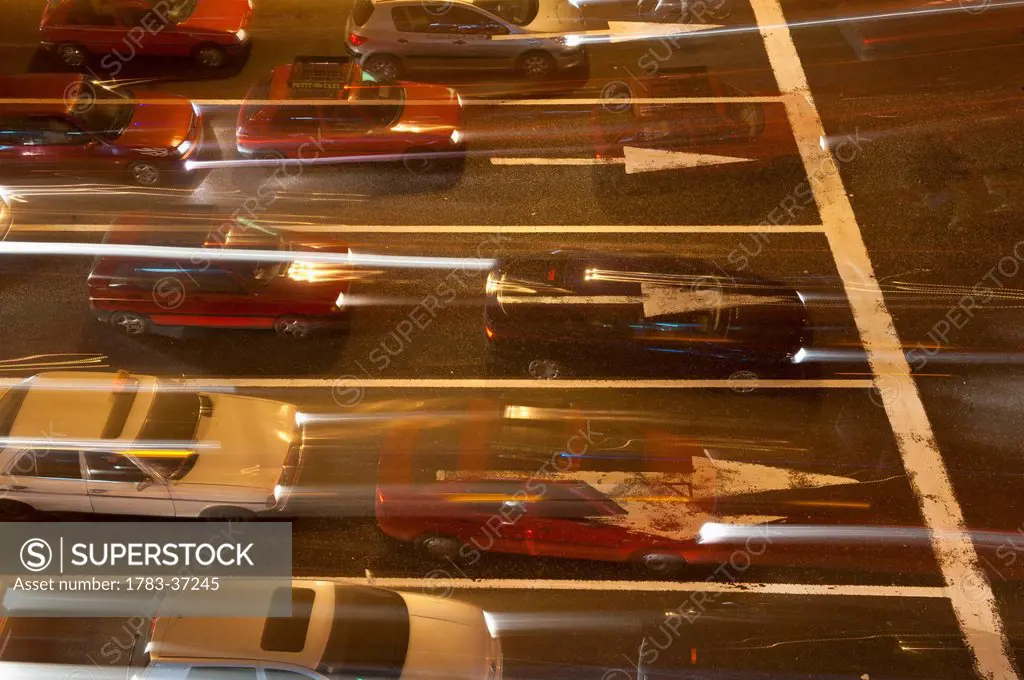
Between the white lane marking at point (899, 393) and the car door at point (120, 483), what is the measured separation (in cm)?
810

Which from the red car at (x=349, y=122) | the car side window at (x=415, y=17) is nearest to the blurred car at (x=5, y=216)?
the red car at (x=349, y=122)

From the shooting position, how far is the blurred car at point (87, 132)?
10.9 m

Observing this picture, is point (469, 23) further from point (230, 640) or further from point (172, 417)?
point (230, 640)

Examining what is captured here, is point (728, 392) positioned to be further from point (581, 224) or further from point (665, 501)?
point (581, 224)

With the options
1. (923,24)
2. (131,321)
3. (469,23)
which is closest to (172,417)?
(131,321)

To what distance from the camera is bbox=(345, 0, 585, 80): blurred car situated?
12148mm

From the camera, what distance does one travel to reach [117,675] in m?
7.05

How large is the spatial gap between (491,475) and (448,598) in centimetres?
134

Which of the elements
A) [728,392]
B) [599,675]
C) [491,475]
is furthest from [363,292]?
[599,675]

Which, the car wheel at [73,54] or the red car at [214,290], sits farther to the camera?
the car wheel at [73,54]

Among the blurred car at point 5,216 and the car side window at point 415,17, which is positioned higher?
the car side window at point 415,17

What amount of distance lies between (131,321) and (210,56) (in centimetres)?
560

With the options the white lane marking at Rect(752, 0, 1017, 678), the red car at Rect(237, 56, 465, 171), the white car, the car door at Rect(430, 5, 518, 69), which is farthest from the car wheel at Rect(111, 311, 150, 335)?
the white lane marking at Rect(752, 0, 1017, 678)

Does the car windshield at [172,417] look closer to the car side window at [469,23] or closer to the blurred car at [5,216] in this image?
the blurred car at [5,216]
